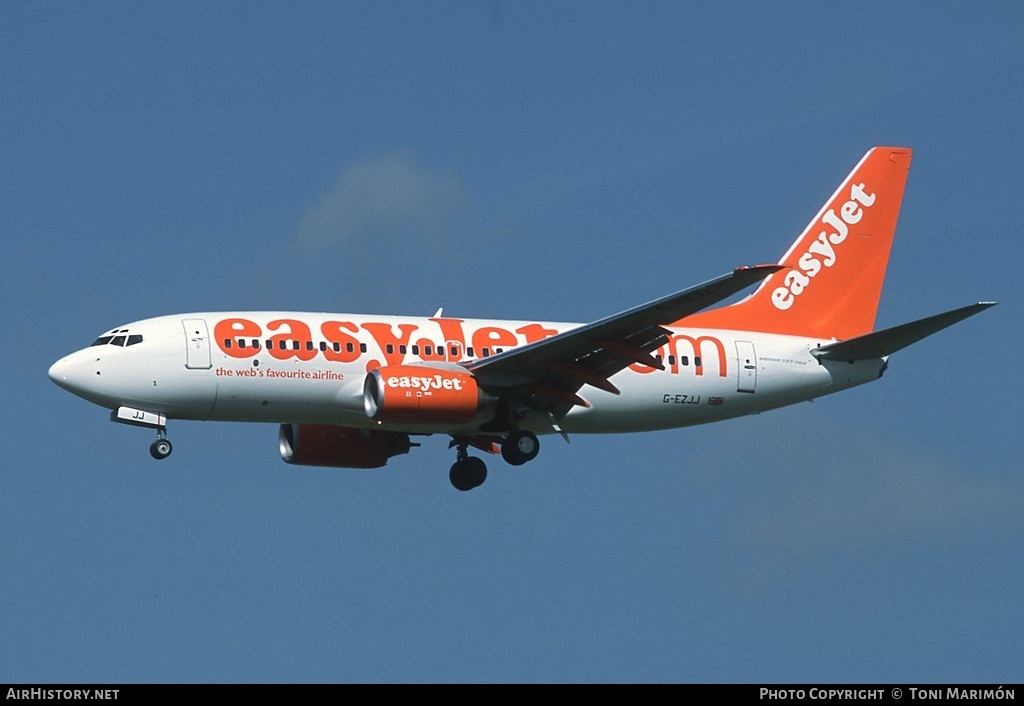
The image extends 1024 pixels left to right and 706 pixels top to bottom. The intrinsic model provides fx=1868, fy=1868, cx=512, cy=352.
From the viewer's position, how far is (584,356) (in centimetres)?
4991

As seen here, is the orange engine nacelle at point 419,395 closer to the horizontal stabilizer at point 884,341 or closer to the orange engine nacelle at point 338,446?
the orange engine nacelle at point 338,446

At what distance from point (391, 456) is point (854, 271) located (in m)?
15.6

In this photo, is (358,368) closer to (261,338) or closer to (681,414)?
(261,338)

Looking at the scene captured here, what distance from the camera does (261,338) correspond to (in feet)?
160

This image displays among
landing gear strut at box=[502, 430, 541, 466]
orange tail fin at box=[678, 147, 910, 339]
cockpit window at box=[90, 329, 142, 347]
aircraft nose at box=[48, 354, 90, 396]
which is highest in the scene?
orange tail fin at box=[678, 147, 910, 339]

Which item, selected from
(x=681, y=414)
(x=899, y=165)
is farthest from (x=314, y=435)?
(x=899, y=165)

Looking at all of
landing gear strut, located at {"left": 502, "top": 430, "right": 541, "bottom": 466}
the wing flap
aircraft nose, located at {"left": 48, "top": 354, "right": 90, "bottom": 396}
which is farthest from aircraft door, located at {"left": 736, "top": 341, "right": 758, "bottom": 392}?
aircraft nose, located at {"left": 48, "top": 354, "right": 90, "bottom": 396}

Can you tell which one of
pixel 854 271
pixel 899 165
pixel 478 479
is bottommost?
pixel 478 479

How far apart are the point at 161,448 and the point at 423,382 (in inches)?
276

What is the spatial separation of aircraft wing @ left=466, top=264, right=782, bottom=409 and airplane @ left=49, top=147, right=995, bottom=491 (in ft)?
0.16

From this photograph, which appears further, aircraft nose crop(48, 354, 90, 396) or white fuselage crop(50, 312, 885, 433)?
aircraft nose crop(48, 354, 90, 396)

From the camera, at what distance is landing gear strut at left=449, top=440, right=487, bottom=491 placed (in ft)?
175

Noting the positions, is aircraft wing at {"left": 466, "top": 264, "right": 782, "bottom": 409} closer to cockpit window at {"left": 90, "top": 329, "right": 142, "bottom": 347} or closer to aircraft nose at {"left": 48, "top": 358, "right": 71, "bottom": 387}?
cockpit window at {"left": 90, "top": 329, "right": 142, "bottom": 347}

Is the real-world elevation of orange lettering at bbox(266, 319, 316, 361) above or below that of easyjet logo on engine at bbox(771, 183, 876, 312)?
below
